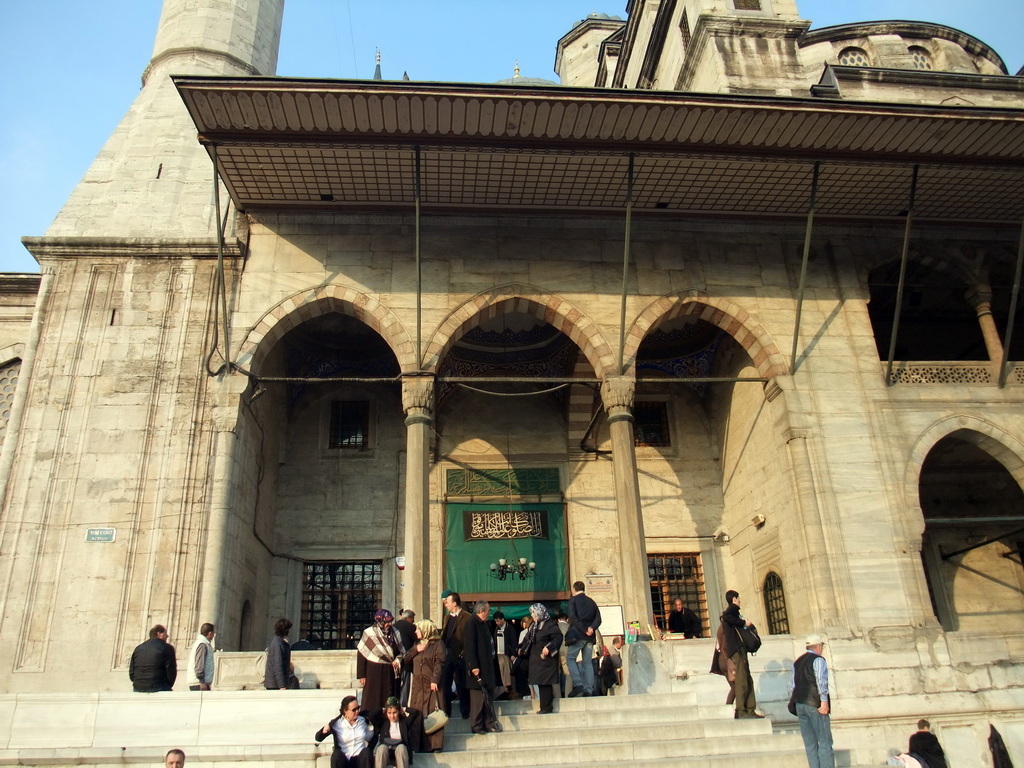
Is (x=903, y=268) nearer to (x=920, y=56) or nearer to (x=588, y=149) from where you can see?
(x=588, y=149)

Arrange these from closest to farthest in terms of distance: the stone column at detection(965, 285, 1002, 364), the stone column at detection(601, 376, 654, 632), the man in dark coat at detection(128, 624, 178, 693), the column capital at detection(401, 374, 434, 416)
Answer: the man in dark coat at detection(128, 624, 178, 693), the stone column at detection(601, 376, 654, 632), the column capital at detection(401, 374, 434, 416), the stone column at detection(965, 285, 1002, 364)

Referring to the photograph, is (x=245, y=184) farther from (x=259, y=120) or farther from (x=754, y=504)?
(x=754, y=504)

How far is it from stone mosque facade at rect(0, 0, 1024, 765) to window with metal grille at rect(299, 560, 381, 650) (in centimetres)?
6

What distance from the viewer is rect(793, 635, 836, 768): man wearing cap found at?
645 cm

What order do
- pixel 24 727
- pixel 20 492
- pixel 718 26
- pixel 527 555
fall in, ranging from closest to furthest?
pixel 24 727, pixel 20 492, pixel 527 555, pixel 718 26

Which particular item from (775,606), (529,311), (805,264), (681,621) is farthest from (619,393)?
(775,606)

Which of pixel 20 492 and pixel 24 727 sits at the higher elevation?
pixel 20 492

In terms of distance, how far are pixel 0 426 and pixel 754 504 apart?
12.5m

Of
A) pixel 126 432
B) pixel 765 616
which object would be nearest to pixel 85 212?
pixel 126 432

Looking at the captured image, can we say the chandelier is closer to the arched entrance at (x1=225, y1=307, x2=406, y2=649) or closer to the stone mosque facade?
the stone mosque facade

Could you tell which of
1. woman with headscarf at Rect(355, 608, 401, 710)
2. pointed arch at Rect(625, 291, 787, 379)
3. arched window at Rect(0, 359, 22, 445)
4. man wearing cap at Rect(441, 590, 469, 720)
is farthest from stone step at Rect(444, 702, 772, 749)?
arched window at Rect(0, 359, 22, 445)

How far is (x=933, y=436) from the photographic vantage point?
41.2 ft

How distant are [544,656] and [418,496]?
3.90 meters

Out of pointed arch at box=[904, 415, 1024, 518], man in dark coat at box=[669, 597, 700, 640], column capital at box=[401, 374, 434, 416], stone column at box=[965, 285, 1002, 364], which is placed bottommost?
man in dark coat at box=[669, 597, 700, 640]
